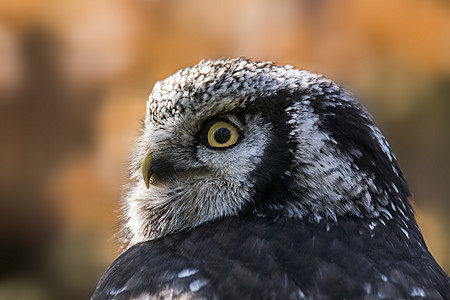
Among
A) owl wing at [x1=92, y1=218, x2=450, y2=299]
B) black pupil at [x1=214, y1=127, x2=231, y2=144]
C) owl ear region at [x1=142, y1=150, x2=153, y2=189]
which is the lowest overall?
owl wing at [x1=92, y1=218, x2=450, y2=299]

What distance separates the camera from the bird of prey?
1583 mm

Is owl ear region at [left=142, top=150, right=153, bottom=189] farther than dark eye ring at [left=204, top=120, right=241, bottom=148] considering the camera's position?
Yes

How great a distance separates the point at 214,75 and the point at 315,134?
445mm

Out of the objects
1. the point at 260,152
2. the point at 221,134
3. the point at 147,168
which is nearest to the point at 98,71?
the point at 147,168

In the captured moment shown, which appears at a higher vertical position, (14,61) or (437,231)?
(14,61)

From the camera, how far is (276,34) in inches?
168

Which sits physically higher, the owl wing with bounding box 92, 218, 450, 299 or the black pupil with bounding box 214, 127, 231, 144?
the black pupil with bounding box 214, 127, 231, 144

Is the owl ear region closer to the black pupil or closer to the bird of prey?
the bird of prey

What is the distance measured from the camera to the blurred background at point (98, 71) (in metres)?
4.28

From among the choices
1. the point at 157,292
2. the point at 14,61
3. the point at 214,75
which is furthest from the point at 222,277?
the point at 14,61

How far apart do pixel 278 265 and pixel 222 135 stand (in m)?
0.55

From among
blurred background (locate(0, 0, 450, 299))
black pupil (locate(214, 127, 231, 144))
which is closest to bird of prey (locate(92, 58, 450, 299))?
black pupil (locate(214, 127, 231, 144))

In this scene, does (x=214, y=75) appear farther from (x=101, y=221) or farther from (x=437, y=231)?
(x=437, y=231)

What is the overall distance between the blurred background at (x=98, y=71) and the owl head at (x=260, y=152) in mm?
2178
